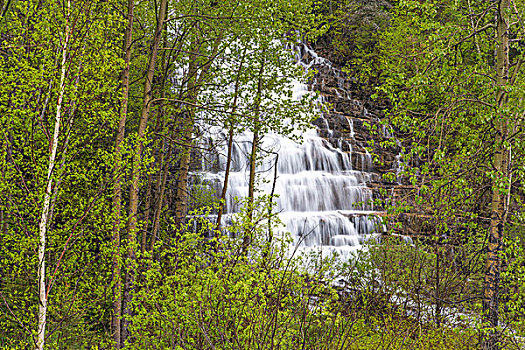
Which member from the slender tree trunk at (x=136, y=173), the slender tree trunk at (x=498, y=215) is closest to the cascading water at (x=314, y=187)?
the slender tree trunk at (x=136, y=173)

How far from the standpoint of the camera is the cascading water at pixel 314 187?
55.1 feet

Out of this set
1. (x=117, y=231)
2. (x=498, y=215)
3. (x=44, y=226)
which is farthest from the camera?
(x=117, y=231)

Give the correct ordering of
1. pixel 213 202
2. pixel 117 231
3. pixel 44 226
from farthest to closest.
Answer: pixel 213 202 → pixel 117 231 → pixel 44 226

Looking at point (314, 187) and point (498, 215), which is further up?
point (314, 187)

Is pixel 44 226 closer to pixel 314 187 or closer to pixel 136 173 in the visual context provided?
pixel 136 173

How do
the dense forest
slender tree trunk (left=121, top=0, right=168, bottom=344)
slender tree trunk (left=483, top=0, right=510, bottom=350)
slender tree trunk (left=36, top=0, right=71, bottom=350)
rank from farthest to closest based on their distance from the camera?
slender tree trunk (left=121, top=0, right=168, bottom=344) → slender tree trunk (left=483, top=0, right=510, bottom=350) → slender tree trunk (left=36, top=0, right=71, bottom=350) → the dense forest

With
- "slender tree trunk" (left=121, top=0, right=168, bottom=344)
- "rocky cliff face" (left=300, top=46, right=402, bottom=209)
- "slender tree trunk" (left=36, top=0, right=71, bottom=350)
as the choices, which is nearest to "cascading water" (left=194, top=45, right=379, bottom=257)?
"rocky cliff face" (left=300, top=46, right=402, bottom=209)

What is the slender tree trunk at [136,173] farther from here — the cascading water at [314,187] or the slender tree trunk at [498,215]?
the cascading water at [314,187]

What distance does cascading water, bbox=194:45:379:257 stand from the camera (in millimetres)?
16781

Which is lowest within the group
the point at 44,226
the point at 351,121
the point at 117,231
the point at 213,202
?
the point at 117,231

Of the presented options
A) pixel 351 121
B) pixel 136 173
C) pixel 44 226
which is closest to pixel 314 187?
pixel 351 121

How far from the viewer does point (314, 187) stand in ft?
62.7

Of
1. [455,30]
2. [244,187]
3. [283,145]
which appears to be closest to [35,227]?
[455,30]

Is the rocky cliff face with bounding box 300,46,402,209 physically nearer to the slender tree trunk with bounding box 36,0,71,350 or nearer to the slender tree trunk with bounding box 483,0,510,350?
the slender tree trunk with bounding box 483,0,510,350
